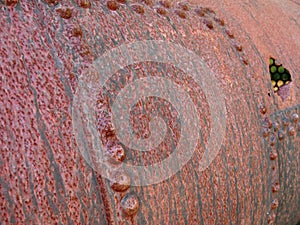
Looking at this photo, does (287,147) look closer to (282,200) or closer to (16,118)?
(282,200)

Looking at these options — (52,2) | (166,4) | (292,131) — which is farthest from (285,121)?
(52,2)

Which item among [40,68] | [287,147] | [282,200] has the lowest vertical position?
[282,200]

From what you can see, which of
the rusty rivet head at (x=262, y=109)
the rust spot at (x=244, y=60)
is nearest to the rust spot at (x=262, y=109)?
the rusty rivet head at (x=262, y=109)

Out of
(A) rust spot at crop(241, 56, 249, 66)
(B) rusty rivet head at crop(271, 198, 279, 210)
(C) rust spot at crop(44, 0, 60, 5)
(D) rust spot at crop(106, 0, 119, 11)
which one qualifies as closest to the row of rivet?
(B) rusty rivet head at crop(271, 198, 279, 210)

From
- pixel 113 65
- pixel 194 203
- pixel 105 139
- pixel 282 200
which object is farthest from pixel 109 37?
pixel 282 200

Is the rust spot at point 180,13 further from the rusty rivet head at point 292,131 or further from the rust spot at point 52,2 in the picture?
the rusty rivet head at point 292,131

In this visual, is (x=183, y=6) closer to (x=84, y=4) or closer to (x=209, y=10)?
(x=209, y=10)

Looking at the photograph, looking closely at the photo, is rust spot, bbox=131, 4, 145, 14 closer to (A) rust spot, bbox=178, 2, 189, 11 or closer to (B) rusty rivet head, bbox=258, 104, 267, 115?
(A) rust spot, bbox=178, 2, 189, 11
